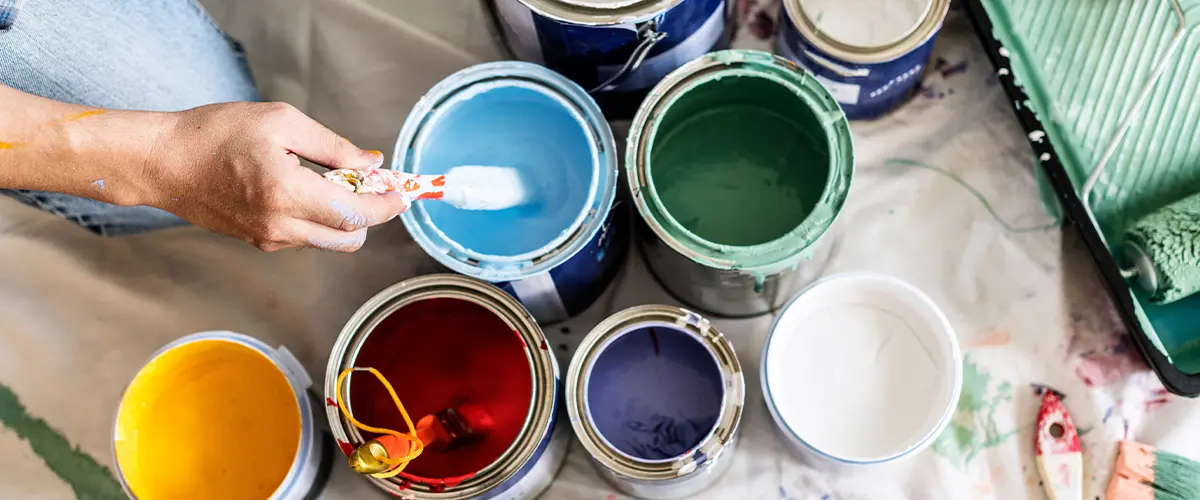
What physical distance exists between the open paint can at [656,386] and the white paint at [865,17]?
41cm

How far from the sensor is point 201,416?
1.08 metres

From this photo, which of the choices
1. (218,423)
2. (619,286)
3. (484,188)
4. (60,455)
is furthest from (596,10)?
(60,455)

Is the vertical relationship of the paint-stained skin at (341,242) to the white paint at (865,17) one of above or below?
below

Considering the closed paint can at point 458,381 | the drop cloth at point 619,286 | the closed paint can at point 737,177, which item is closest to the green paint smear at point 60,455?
the drop cloth at point 619,286

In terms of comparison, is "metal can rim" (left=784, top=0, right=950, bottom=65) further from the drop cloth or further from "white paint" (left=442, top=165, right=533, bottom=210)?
"white paint" (left=442, top=165, right=533, bottom=210)

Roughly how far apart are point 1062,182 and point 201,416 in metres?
1.13

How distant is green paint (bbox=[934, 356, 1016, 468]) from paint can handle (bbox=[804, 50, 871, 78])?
43cm

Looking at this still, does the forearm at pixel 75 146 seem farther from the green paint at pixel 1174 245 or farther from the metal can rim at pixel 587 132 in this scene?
the green paint at pixel 1174 245

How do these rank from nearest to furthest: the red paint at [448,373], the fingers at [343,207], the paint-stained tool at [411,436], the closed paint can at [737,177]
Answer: the fingers at [343,207], the paint-stained tool at [411,436], the closed paint can at [737,177], the red paint at [448,373]

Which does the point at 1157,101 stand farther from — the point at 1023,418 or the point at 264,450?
the point at 264,450

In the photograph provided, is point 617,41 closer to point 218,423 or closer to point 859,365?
point 859,365

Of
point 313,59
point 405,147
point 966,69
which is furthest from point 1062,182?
point 313,59

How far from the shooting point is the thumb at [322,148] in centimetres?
79

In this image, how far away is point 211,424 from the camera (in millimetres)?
1084
